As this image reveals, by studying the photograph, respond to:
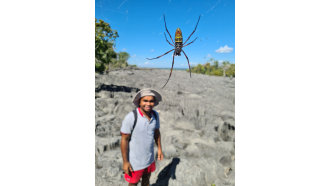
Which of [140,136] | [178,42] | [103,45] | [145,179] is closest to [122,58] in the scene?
[103,45]

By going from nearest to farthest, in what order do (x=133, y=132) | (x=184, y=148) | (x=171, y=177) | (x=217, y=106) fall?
(x=133, y=132) → (x=171, y=177) → (x=184, y=148) → (x=217, y=106)

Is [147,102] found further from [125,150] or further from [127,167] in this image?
[127,167]

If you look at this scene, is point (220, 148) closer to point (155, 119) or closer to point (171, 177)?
point (171, 177)

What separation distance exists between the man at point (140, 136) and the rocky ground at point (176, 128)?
414 mm

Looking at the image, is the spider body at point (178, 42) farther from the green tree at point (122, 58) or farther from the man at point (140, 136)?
the green tree at point (122, 58)

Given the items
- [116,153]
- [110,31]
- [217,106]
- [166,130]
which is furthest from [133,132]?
[217,106]

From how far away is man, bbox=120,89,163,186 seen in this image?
1.27 m

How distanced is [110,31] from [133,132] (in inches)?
44.0

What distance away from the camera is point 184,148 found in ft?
6.84

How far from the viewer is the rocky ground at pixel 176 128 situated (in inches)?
69.7

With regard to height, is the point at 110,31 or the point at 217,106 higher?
the point at 110,31

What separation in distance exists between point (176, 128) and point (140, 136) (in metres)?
1.02

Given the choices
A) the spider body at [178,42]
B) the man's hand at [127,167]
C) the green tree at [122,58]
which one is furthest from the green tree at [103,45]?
the man's hand at [127,167]
